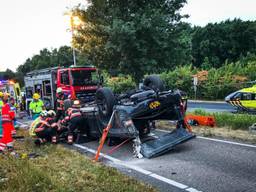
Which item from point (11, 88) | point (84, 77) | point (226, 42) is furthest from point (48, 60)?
point (84, 77)

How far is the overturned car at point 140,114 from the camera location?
6.83 m

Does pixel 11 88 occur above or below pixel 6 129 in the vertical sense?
above

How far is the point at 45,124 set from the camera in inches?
351

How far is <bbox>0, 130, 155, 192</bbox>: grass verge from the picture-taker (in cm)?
476

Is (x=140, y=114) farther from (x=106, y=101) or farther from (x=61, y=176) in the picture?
(x=61, y=176)

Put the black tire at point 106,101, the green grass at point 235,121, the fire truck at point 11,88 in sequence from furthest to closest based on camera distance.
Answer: the fire truck at point 11,88 < the green grass at point 235,121 < the black tire at point 106,101

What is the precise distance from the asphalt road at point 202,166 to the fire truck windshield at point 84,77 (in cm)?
795

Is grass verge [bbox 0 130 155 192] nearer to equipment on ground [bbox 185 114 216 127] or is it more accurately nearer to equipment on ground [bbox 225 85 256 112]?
equipment on ground [bbox 185 114 216 127]

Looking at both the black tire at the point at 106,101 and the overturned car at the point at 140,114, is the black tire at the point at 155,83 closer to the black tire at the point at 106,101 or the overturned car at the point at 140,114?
the overturned car at the point at 140,114

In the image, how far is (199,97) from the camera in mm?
29125

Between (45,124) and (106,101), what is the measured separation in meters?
2.40

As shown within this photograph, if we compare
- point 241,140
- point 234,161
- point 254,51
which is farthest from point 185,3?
point 254,51

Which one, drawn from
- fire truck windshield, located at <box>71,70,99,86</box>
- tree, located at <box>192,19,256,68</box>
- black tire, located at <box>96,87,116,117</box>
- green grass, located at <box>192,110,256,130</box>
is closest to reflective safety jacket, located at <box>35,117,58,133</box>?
black tire, located at <box>96,87,116,117</box>

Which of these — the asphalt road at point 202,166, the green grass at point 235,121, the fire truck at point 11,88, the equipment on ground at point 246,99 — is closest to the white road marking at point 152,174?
the asphalt road at point 202,166
